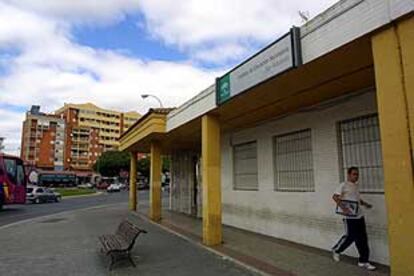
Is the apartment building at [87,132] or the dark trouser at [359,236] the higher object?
the apartment building at [87,132]

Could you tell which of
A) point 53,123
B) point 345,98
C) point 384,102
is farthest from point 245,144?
point 53,123

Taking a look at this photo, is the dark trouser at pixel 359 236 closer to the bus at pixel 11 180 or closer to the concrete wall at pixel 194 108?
the concrete wall at pixel 194 108

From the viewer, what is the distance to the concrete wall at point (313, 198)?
7.82 m

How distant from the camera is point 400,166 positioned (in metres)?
4.63

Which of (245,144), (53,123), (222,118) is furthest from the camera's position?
(53,123)

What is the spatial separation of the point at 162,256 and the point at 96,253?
166 cm

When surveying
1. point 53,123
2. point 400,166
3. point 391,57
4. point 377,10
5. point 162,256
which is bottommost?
point 162,256

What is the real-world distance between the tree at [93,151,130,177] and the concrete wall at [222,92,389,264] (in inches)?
2743

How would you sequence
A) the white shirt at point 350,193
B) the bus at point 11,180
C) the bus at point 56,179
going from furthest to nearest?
the bus at point 56,179
the bus at point 11,180
the white shirt at point 350,193

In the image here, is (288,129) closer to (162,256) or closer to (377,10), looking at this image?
(162,256)

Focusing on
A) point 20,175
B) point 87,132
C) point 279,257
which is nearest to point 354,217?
point 279,257

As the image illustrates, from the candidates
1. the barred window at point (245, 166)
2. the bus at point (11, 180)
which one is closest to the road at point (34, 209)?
the bus at point (11, 180)

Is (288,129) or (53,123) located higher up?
(53,123)

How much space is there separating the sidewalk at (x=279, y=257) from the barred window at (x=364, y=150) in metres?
1.54
